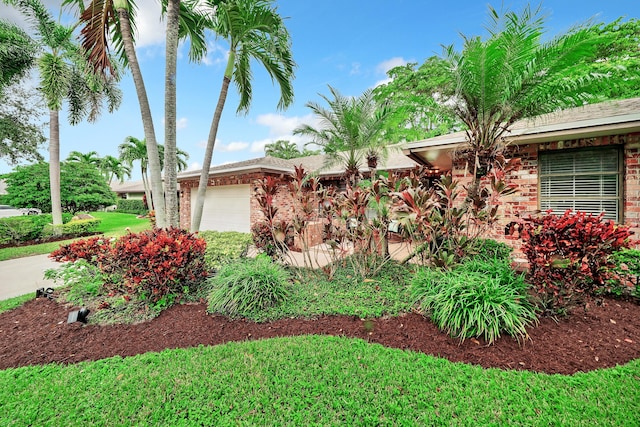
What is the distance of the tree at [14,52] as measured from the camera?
10.6 m

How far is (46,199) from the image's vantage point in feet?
50.9

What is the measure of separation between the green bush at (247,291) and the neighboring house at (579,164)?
467cm

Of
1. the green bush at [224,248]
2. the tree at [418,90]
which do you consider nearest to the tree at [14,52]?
the green bush at [224,248]

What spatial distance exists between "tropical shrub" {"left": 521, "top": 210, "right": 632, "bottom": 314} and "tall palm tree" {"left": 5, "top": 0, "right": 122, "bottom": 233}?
47.5 ft

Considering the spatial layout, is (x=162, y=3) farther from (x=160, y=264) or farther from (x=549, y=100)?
(x=549, y=100)

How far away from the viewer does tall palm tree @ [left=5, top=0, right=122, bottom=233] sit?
1100 cm

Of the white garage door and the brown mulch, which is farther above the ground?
the white garage door

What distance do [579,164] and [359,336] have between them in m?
6.47

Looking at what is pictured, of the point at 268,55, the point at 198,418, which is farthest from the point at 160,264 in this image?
the point at 268,55

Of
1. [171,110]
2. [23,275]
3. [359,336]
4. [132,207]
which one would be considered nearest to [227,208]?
[23,275]

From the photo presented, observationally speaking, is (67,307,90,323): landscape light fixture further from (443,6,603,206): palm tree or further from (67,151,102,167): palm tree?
(67,151,102,167): palm tree

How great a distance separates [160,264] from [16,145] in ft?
57.8

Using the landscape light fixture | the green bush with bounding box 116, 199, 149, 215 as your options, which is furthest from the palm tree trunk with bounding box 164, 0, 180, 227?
the green bush with bounding box 116, 199, 149, 215

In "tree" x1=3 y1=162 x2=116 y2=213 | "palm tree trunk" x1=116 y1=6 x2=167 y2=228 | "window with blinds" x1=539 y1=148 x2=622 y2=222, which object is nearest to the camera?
"window with blinds" x1=539 y1=148 x2=622 y2=222
